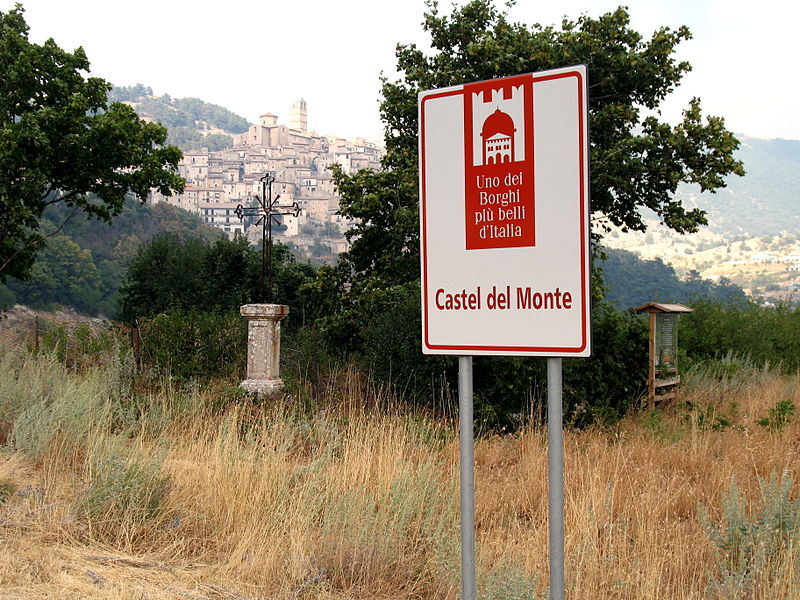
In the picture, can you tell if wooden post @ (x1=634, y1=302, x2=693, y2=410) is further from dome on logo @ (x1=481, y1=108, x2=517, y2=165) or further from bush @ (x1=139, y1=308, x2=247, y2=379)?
dome on logo @ (x1=481, y1=108, x2=517, y2=165)

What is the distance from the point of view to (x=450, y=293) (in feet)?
8.09

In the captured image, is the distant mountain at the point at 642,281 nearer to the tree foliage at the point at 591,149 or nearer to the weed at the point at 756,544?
the tree foliage at the point at 591,149

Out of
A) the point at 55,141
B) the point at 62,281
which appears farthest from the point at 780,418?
the point at 62,281

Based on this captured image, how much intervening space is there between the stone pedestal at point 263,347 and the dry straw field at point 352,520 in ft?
12.3

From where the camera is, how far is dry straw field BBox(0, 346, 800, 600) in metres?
3.88

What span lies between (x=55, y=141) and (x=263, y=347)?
9.17 meters

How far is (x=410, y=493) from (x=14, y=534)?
7.73 feet

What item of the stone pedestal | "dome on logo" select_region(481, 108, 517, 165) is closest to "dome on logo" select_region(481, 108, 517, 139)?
"dome on logo" select_region(481, 108, 517, 165)

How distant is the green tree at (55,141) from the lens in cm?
1666

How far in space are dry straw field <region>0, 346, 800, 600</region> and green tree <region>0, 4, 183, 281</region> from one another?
10990mm

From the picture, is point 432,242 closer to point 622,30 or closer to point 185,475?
point 185,475

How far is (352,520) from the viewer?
4242 millimetres

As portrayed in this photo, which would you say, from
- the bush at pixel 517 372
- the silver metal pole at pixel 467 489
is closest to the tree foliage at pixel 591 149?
the bush at pixel 517 372

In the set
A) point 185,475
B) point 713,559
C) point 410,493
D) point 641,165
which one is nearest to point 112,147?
point 641,165
